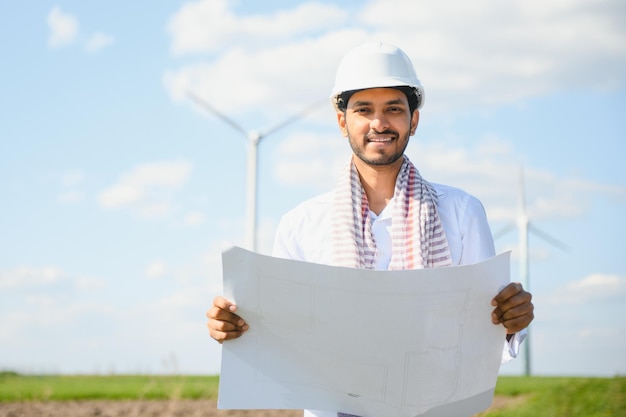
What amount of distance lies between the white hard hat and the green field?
8.42 metres

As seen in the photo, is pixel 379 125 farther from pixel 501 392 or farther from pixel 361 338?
pixel 501 392

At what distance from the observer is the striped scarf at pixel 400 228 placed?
141 inches

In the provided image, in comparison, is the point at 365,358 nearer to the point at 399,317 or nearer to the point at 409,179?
the point at 399,317

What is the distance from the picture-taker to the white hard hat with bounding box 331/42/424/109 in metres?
3.53

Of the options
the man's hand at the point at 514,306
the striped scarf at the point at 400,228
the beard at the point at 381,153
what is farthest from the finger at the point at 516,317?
the beard at the point at 381,153

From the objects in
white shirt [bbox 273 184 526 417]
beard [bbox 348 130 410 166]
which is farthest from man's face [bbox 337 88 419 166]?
white shirt [bbox 273 184 526 417]

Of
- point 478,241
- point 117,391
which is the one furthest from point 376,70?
point 117,391

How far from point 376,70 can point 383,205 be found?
0.59 meters

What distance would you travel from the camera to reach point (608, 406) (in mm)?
11195

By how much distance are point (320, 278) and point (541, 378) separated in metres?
20.5

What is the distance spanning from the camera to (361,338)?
3236 millimetres

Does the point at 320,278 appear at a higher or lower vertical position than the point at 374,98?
lower

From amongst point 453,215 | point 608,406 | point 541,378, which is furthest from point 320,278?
point 541,378

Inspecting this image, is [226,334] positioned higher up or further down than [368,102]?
further down
